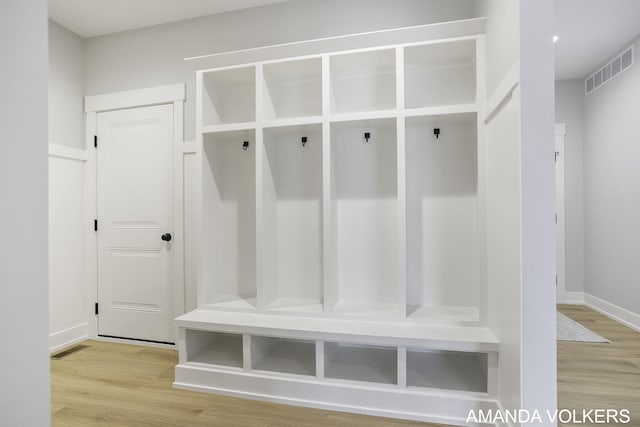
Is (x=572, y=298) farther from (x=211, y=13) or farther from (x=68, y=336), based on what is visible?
(x=68, y=336)

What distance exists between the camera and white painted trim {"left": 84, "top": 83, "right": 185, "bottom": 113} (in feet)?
9.53

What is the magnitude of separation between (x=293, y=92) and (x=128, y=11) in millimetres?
1572

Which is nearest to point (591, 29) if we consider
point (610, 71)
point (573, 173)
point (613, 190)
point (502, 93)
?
point (610, 71)

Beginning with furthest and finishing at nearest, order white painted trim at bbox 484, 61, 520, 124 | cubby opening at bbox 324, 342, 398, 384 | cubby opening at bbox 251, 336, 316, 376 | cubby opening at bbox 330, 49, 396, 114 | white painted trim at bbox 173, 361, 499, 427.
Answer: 1. cubby opening at bbox 330, 49, 396, 114
2. cubby opening at bbox 251, 336, 316, 376
3. cubby opening at bbox 324, 342, 398, 384
4. white painted trim at bbox 173, 361, 499, 427
5. white painted trim at bbox 484, 61, 520, 124

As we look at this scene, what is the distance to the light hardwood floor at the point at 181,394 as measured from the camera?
1880mm

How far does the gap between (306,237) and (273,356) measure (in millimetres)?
871

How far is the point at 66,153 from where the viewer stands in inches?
118

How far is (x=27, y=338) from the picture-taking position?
76 centimetres

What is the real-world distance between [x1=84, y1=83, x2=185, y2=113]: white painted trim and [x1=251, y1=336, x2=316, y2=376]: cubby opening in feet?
6.91

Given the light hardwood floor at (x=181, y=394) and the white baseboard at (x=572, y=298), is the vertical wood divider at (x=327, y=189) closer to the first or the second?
the light hardwood floor at (x=181, y=394)

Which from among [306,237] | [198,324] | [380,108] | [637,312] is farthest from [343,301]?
[637,312]

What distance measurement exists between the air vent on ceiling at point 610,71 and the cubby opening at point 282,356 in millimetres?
4150

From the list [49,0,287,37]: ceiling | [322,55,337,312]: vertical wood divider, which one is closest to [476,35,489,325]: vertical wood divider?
[322,55,337,312]: vertical wood divider

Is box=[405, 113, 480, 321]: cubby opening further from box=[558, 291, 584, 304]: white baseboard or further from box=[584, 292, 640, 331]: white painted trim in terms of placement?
box=[558, 291, 584, 304]: white baseboard
